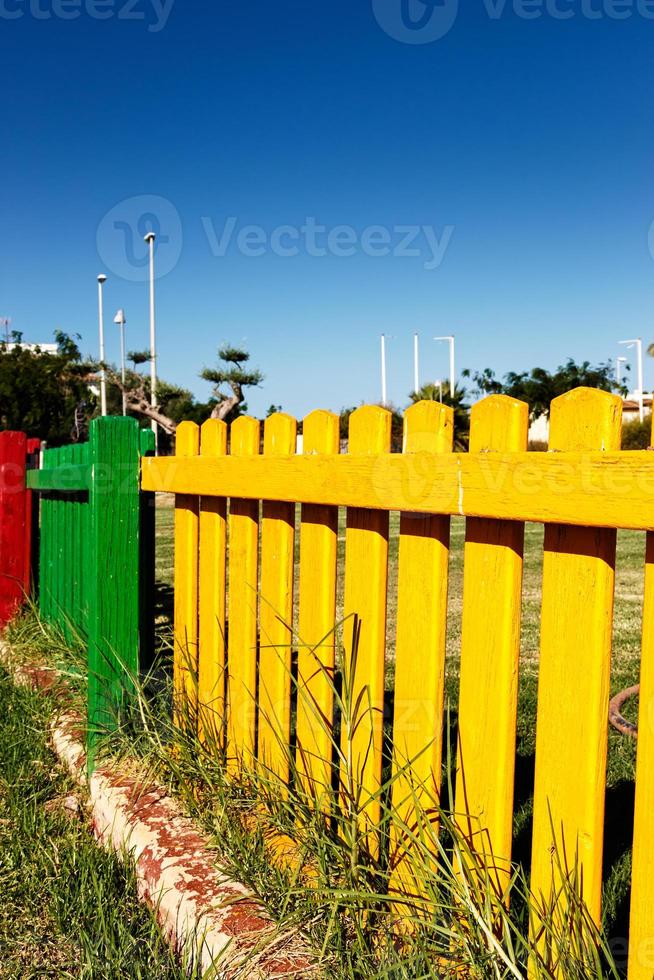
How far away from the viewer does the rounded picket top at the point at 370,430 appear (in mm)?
1762

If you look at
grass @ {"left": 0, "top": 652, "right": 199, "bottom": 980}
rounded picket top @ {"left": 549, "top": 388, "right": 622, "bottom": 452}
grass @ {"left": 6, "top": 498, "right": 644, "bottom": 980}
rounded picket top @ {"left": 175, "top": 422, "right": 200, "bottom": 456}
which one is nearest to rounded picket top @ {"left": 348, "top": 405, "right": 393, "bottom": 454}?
rounded picket top @ {"left": 549, "top": 388, "right": 622, "bottom": 452}

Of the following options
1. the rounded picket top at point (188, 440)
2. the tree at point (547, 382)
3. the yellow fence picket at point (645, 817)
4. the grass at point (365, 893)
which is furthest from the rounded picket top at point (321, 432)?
the tree at point (547, 382)

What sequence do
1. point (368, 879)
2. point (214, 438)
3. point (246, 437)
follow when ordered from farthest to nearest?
point (214, 438), point (246, 437), point (368, 879)

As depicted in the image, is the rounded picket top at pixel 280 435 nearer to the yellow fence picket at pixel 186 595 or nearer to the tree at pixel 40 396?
the yellow fence picket at pixel 186 595

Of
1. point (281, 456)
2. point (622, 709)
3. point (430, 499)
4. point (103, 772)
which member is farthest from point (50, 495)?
point (430, 499)

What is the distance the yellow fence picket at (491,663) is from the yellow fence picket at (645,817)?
262 millimetres

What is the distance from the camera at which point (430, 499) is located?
153 cm

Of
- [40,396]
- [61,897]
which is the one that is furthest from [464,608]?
[40,396]

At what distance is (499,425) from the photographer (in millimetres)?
1431

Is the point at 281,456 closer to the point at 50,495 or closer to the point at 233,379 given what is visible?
the point at 50,495

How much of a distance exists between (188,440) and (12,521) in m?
2.84

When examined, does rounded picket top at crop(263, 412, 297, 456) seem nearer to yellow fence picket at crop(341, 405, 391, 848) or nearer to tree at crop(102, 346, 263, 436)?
yellow fence picket at crop(341, 405, 391, 848)

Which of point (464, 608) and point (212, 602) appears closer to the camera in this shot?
point (464, 608)

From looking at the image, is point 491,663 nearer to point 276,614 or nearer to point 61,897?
point 276,614
